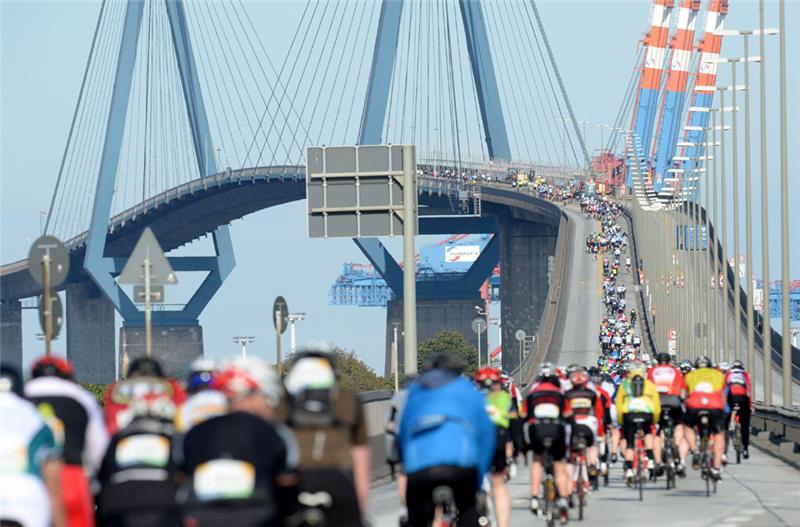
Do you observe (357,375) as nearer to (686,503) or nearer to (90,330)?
(90,330)

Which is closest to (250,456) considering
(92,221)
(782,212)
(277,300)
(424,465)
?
(424,465)

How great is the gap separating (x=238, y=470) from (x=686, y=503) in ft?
41.7

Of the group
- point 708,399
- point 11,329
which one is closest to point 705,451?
point 708,399

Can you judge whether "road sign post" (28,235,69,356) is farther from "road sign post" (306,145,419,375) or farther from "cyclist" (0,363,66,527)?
"cyclist" (0,363,66,527)

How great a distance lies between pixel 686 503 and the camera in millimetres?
20125

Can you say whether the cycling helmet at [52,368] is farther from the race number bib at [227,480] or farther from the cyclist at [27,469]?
the race number bib at [227,480]

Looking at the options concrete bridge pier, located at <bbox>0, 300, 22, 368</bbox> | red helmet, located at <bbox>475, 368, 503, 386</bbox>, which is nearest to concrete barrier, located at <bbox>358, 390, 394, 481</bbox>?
red helmet, located at <bbox>475, 368, 503, 386</bbox>

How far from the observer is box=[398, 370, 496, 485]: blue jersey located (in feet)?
36.9

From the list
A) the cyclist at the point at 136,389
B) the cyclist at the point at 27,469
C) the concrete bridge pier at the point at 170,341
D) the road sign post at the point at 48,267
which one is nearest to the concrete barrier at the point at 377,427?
the road sign post at the point at 48,267

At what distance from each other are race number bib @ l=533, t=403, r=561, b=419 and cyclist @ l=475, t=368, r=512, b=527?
0.89ft

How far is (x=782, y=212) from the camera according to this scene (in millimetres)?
41688

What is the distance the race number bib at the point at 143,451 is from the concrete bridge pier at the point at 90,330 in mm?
111319

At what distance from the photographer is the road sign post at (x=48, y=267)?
1870 cm

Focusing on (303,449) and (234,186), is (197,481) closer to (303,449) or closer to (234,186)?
(303,449)
